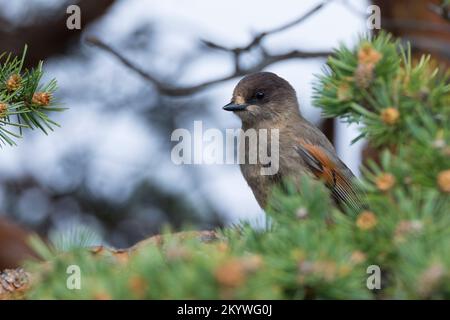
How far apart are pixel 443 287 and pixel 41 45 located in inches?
208

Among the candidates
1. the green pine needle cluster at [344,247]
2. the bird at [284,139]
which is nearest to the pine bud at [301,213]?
the green pine needle cluster at [344,247]

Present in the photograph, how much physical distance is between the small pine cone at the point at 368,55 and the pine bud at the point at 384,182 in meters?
0.50

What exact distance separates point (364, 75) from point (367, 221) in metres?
0.59

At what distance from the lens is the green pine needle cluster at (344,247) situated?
2.01 metres

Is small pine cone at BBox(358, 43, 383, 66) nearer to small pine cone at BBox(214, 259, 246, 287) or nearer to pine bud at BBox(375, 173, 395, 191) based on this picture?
pine bud at BBox(375, 173, 395, 191)

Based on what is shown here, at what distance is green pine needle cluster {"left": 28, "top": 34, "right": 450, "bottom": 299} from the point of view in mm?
2008

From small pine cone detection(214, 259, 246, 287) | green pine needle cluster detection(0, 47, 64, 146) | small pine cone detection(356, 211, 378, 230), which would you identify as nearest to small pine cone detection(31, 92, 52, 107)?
green pine needle cluster detection(0, 47, 64, 146)

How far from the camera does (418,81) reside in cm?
263

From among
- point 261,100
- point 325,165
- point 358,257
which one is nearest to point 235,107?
point 261,100

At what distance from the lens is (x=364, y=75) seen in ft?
8.79

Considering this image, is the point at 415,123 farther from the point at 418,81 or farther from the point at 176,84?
the point at 176,84

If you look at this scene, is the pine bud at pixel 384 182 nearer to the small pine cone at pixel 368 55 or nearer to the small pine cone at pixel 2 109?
the small pine cone at pixel 368 55

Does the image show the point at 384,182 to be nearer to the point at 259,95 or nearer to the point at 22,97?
the point at 22,97
